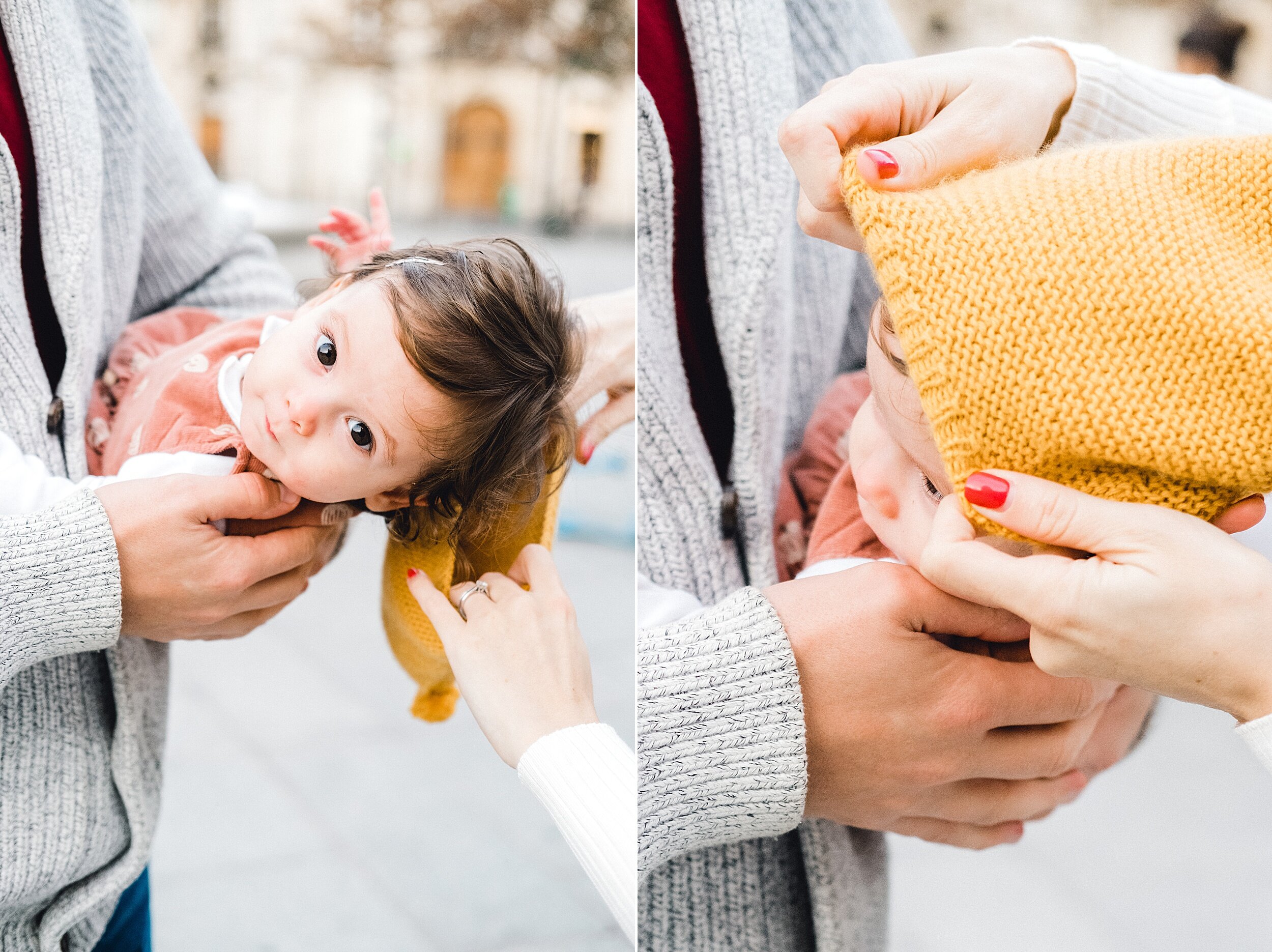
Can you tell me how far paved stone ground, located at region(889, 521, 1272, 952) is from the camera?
1347mm

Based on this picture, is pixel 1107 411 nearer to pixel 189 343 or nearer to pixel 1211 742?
pixel 189 343

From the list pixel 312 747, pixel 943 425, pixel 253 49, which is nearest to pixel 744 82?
pixel 943 425

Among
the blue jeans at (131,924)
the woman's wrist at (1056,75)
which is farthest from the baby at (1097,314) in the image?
the blue jeans at (131,924)

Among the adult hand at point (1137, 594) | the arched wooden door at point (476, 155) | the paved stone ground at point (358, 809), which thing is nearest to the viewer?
the adult hand at point (1137, 594)

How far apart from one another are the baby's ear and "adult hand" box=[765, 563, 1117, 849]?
0.32m

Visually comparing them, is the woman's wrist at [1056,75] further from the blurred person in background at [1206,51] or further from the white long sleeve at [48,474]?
the blurred person in background at [1206,51]

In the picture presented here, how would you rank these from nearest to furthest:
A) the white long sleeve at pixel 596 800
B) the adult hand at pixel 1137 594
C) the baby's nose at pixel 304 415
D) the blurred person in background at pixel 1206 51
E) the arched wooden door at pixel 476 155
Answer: the adult hand at pixel 1137 594, the white long sleeve at pixel 596 800, the baby's nose at pixel 304 415, the blurred person in background at pixel 1206 51, the arched wooden door at pixel 476 155

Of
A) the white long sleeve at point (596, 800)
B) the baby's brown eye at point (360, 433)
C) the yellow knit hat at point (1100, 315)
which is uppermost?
the yellow knit hat at point (1100, 315)

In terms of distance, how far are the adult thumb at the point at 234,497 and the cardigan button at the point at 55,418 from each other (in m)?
0.14

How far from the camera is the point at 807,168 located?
25.0 inches

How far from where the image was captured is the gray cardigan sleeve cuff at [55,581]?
701mm

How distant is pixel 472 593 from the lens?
80cm

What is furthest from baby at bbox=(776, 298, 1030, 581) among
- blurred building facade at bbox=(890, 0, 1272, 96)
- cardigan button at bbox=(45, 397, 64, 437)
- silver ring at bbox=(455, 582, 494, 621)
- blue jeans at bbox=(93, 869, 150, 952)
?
blurred building facade at bbox=(890, 0, 1272, 96)

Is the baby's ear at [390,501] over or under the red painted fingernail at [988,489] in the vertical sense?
under
